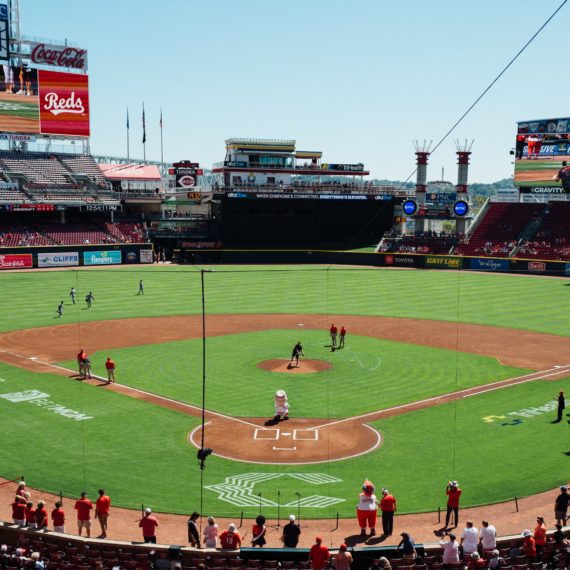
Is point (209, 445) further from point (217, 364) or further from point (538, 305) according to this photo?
point (538, 305)

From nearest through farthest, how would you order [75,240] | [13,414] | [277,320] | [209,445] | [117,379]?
1. [209,445]
2. [13,414]
3. [117,379]
4. [277,320]
5. [75,240]

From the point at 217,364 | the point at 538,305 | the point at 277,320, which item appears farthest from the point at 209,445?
the point at 538,305

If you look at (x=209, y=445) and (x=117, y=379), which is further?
(x=117, y=379)

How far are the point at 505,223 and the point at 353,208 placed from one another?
20068mm

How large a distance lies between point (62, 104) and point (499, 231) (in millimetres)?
58033

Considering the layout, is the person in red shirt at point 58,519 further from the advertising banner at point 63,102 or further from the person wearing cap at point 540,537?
the advertising banner at point 63,102

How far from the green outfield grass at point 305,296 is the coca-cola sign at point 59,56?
97.9 ft

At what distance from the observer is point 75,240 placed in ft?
272

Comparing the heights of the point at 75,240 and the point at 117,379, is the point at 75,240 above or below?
above

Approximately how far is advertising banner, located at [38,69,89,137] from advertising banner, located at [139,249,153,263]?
18287mm

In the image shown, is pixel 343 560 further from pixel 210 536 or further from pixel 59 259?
pixel 59 259

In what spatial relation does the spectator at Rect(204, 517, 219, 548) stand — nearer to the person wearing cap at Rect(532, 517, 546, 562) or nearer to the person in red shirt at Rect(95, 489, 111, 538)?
the person in red shirt at Rect(95, 489, 111, 538)

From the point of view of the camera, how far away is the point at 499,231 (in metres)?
85.7

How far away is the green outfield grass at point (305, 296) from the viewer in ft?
162
